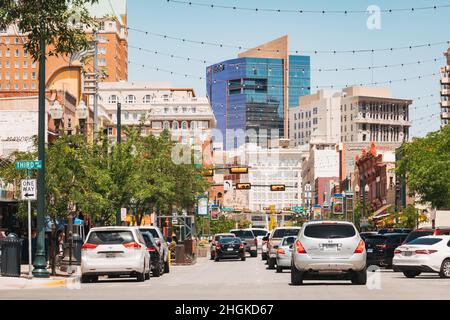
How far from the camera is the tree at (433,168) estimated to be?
70.6 meters

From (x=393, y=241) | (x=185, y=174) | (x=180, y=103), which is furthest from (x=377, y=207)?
(x=393, y=241)

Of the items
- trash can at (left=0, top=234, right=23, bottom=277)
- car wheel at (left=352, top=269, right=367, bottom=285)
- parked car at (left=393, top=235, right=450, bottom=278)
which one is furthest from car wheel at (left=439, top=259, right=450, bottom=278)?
trash can at (left=0, top=234, right=23, bottom=277)

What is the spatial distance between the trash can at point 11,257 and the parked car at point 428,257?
1335cm

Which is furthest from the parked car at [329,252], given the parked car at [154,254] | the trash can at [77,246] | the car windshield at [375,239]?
the car windshield at [375,239]

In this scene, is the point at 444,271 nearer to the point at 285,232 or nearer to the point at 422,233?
the point at 422,233

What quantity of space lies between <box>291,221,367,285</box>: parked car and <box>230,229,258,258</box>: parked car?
148 feet

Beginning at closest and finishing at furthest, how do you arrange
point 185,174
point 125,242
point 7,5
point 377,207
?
point 7,5
point 125,242
point 185,174
point 377,207

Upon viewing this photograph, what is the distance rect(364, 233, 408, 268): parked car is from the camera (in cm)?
4803

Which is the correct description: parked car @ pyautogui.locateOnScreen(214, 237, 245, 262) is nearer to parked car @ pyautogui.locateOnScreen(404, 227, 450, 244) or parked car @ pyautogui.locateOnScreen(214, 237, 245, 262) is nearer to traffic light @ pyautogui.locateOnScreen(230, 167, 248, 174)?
traffic light @ pyautogui.locateOnScreen(230, 167, 248, 174)
